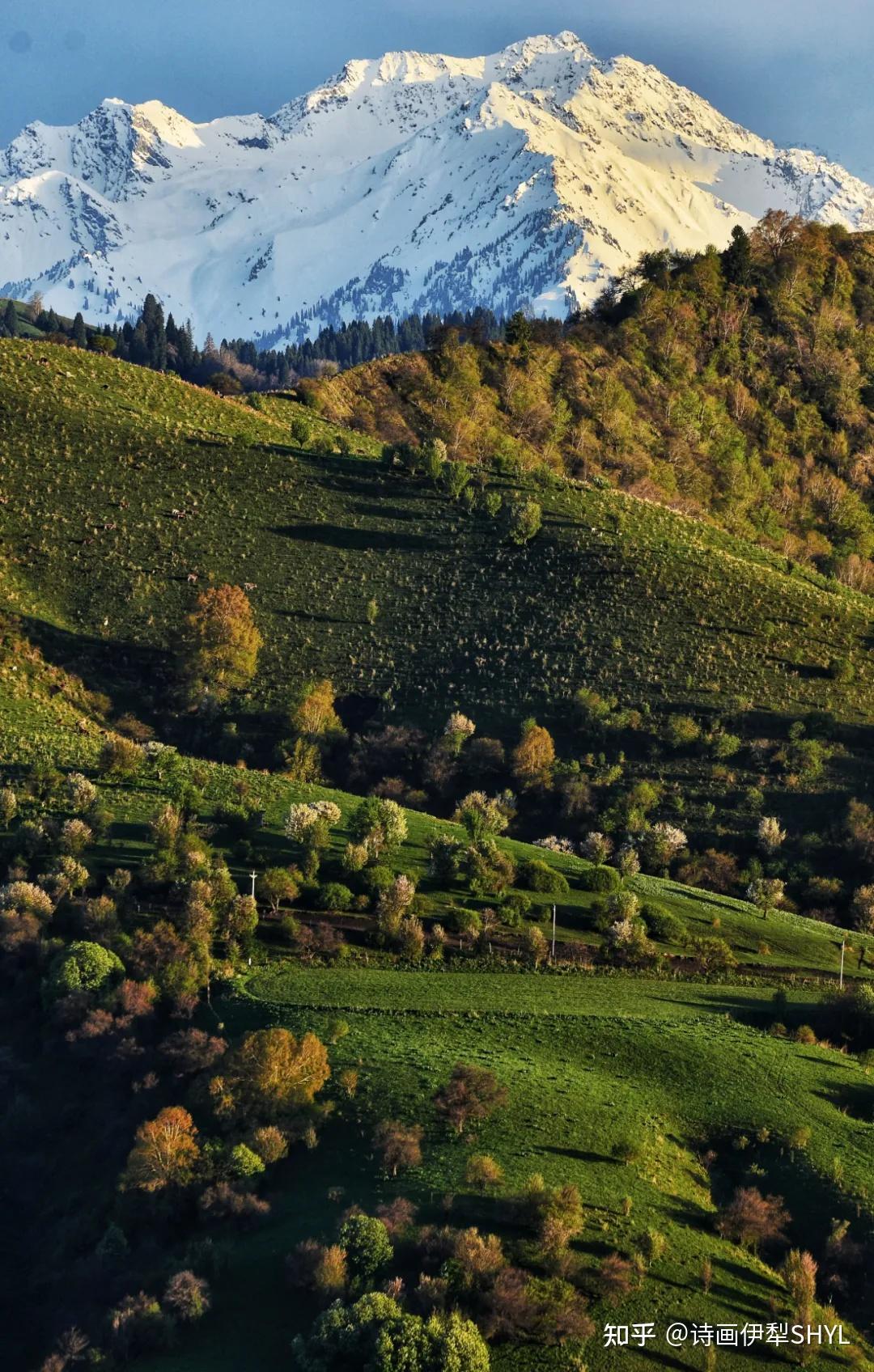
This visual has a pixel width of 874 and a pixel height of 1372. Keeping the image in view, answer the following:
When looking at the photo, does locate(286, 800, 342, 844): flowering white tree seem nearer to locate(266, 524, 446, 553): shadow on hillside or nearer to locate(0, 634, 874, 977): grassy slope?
locate(0, 634, 874, 977): grassy slope

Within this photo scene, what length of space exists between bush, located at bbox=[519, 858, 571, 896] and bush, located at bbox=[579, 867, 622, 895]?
105cm

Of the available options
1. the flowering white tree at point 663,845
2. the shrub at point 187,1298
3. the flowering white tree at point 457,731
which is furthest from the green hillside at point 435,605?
the shrub at point 187,1298

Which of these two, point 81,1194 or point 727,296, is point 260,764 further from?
point 727,296

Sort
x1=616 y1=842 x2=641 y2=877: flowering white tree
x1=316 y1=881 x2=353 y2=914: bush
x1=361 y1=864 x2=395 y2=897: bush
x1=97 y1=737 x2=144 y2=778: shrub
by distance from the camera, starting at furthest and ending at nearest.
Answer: x1=97 y1=737 x2=144 y2=778: shrub, x1=616 y1=842 x2=641 y2=877: flowering white tree, x1=361 y1=864 x2=395 y2=897: bush, x1=316 y1=881 x2=353 y2=914: bush

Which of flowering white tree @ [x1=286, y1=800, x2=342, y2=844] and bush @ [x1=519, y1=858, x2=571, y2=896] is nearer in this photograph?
bush @ [x1=519, y1=858, x2=571, y2=896]

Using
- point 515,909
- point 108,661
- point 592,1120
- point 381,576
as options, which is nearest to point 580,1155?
point 592,1120

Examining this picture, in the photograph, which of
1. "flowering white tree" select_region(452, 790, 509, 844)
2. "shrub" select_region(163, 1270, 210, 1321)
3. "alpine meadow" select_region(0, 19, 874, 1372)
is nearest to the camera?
"shrub" select_region(163, 1270, 210, 1321)

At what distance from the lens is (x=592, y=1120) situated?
39469mm

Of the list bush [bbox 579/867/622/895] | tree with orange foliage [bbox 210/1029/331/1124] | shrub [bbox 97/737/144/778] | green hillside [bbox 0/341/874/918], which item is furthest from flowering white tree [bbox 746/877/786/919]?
shrub [bbox 97/737/144/778]

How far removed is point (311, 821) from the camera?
56781mm

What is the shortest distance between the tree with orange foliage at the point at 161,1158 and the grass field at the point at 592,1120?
3.17 metres

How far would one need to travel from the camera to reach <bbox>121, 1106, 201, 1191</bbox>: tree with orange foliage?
121 feet

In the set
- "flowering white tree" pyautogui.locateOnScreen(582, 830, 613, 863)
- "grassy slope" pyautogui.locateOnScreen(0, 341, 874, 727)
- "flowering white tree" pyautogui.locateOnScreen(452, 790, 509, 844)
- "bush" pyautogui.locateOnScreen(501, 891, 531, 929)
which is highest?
"grassy slope" pyautogui.locateOnScreen(0, 341, 874, 727)

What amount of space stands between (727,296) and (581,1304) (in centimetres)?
13421
